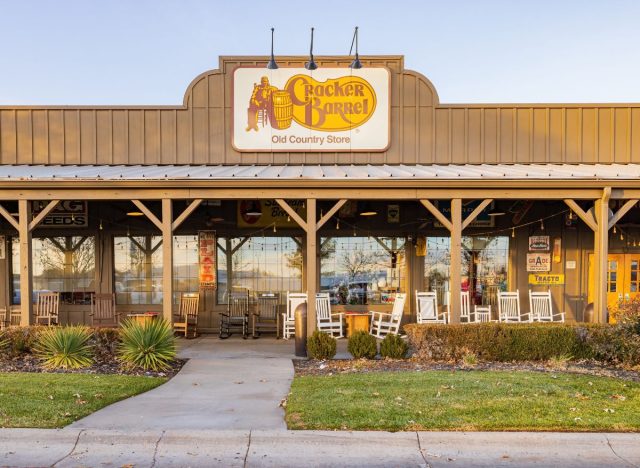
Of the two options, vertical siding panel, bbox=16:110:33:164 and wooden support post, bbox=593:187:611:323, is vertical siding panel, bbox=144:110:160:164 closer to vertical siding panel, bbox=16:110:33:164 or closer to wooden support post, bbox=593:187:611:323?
vertical siding panel, bbox=16:110:33:164

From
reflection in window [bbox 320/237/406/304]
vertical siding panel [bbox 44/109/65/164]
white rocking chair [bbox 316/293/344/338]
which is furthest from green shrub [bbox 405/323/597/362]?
vertical siding panel [bbox 44/109/65/164]

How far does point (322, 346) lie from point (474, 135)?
277 inches

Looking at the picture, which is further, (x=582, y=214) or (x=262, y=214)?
(x=262, y=214)

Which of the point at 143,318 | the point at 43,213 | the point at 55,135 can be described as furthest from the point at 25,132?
the point at 143,318

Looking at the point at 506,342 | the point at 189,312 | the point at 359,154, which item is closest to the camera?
the point at 506,342

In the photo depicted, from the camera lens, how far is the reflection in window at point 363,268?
13.3m

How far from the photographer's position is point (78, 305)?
13.2m

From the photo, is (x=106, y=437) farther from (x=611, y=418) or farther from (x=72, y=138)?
(x=72, y=138)

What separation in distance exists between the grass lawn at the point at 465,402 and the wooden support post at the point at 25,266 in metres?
5.80

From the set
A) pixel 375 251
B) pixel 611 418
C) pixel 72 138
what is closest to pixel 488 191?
pixel 375 251

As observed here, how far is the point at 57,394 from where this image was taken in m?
6.52

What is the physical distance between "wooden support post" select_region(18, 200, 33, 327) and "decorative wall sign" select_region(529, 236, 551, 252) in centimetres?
1153

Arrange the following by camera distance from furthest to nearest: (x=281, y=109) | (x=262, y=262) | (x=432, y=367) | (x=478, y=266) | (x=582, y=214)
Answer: (x=478, y=266) → (x=262, y=262) → (x=281, y=109) → (x=582, y=214) → (x=432, y=367)

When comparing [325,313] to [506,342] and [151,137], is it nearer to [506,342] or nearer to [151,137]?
[506,342]
